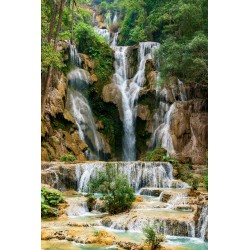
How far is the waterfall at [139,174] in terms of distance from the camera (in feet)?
17.6

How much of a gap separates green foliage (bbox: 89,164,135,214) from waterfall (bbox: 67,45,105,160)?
1138 millimetres

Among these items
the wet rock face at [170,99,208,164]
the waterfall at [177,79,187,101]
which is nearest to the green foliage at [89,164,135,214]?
the wet rock face at [170,99,208,164]

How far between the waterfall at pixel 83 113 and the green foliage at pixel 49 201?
4.45 feet

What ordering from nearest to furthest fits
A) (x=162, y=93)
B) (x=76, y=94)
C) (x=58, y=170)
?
(x=58, y=170)
(x=162, y=93)
(x=76, y=94)

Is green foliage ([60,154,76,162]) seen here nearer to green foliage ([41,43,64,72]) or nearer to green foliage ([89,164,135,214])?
green foliage ([89,164,135,214])

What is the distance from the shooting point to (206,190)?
4.89 meters

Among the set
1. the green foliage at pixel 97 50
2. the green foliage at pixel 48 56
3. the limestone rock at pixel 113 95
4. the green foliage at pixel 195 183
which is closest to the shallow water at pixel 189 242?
the green foliage at pixel 195 183

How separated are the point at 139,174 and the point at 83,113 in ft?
6.81

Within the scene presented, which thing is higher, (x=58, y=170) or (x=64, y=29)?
(x=64, y=29)
